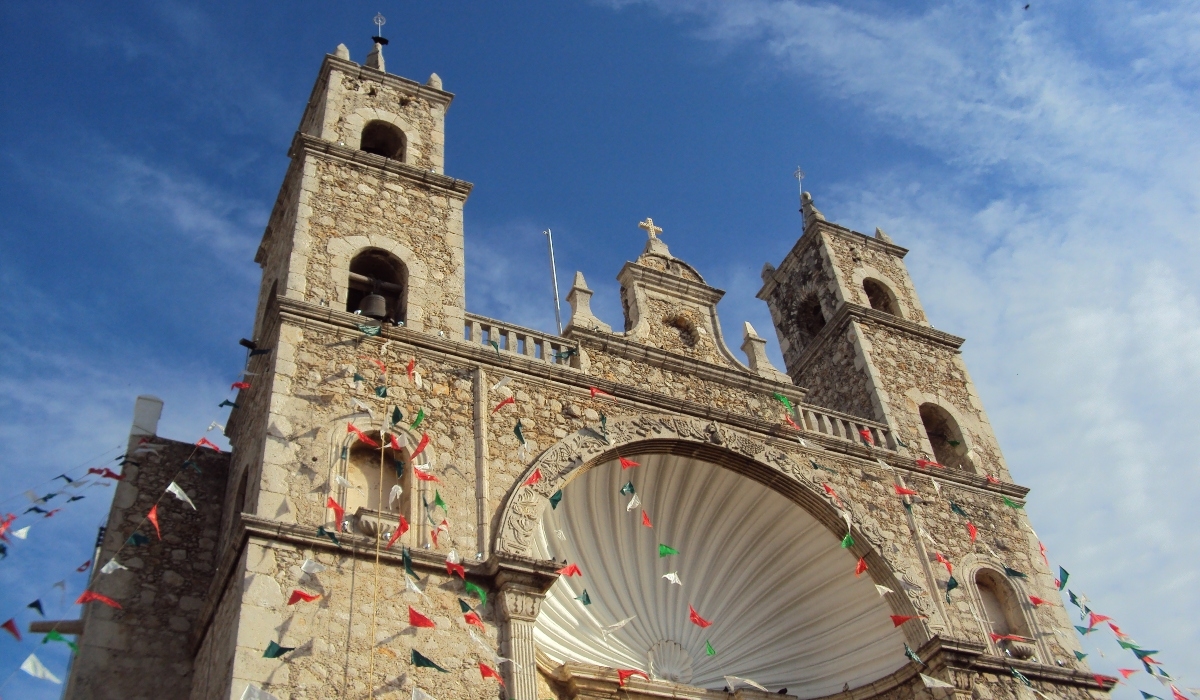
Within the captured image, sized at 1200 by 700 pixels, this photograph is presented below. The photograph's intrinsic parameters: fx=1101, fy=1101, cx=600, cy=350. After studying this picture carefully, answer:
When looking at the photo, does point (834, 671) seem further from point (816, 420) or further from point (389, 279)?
point (389, 279)

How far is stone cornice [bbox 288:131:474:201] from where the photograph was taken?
44.7 ft

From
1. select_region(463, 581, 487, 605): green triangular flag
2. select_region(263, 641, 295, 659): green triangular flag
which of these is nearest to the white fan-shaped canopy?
select_region(463, 581, 487, 605): green triangular flag

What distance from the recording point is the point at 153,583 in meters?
11.1

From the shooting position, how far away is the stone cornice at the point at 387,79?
15.4 meters

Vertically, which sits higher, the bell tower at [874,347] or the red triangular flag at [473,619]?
the bell tower at [874,347]

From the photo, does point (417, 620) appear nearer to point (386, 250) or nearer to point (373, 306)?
point (373, 306)

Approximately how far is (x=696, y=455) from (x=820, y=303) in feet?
19.6

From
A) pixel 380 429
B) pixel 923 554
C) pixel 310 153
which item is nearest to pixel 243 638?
pixel 380 429

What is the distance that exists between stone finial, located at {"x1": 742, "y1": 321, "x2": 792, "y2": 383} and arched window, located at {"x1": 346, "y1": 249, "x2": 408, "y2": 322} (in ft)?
15.6

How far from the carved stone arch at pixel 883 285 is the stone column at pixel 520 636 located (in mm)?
9383

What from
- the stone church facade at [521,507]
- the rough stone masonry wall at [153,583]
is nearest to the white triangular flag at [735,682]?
the stone church facade at [521,507]

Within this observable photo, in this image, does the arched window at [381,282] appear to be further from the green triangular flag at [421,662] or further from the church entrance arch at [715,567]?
the green triangular flag at [421,662]

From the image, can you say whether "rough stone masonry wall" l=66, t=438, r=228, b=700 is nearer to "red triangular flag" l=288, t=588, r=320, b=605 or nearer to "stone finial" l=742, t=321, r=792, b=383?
"red triangular flag" l=288, t=588, r=320, b=605

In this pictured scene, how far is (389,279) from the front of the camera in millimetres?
13531
